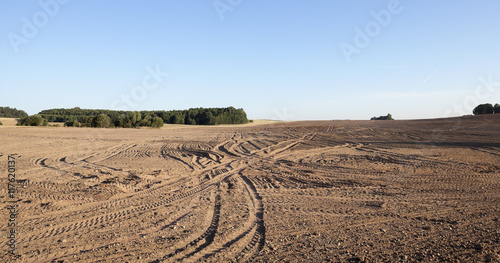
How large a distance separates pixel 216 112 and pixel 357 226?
66.4m

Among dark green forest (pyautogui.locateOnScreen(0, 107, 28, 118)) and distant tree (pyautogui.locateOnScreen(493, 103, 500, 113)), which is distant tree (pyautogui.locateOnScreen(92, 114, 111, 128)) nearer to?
dark green forest (pyautogui.locateOnScreen(0, 107, 28, 118))

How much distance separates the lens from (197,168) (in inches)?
447

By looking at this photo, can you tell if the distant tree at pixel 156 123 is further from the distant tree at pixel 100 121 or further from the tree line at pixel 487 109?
the tree line at pixel 487 109

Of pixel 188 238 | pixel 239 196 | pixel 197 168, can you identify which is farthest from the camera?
pixel 197 168

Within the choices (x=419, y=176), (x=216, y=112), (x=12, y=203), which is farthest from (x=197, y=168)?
(x=216, y=112)

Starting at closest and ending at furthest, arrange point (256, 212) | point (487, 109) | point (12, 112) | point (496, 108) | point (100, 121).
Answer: point (256, 212), point (100, 121), point (496, 108), point (487, 109), point (12, 112)

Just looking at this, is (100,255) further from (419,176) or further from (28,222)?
(419,176)

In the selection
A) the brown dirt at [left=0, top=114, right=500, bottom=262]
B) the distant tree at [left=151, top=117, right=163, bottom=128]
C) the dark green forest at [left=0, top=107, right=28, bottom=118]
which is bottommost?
the brown dirt at [left=0, top=114, right=500, bottom=262]

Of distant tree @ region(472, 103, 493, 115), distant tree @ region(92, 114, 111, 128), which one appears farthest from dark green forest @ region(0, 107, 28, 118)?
distant tree @ region(472, 103, 493, 115)

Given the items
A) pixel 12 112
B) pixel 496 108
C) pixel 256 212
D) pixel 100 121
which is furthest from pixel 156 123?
pixel 12 112

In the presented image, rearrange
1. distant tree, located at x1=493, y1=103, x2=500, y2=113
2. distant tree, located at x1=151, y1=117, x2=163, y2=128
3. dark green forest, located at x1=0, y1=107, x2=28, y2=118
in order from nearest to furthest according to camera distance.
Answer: distant tree, located at x1=151, y1=117, x2=163, y2=128 → distant tree, located at x1=493, y1=103, x2=500, y2=113 → dark green forest, located at x1=0, y1=107, x2=28, y2=118

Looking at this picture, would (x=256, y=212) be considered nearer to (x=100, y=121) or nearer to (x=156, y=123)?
(x=156, y=123)

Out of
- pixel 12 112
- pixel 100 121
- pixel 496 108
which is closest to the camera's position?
pixel 100 121

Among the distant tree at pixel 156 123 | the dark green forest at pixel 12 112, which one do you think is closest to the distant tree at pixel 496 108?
the distant tree at pixel 156 123
